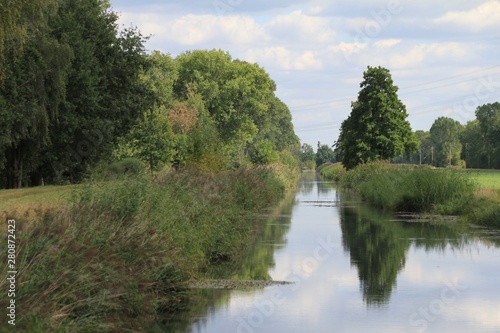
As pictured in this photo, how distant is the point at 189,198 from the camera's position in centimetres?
2427

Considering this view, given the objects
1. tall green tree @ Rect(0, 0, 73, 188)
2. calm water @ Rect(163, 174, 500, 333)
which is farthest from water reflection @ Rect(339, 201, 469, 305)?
tall green tree @ Rect(0, 0, 73, 188)

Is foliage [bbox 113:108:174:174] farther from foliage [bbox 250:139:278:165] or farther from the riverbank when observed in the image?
foliage [bbox 250:139:278:165]

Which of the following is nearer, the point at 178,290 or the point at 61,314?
the point at 61,314

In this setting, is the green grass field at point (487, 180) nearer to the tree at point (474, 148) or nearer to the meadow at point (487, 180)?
the meadow at point (487, 180)

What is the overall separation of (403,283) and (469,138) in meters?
160

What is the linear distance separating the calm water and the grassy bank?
2.66 ft

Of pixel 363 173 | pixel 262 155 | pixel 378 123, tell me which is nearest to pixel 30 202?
pixel 363 173

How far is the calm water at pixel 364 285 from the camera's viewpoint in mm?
15750

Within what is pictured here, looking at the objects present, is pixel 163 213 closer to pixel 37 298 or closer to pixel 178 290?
pixel 178 290

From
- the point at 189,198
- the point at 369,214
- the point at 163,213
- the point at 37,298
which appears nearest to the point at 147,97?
the point at 369,214

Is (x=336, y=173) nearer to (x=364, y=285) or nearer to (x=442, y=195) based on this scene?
(x=442, y=195)

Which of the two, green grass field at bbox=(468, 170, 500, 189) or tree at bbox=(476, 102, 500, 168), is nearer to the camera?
green grass field at bbox=(468, 170, 500, 189)

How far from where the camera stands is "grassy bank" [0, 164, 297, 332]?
39.7 feet

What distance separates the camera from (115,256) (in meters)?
15.2
